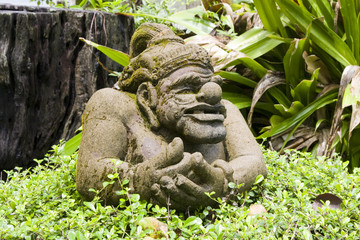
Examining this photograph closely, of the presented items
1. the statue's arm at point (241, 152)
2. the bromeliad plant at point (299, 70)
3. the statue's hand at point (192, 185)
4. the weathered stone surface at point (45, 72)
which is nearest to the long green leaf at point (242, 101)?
the bromeliad plant at point (299, 70)

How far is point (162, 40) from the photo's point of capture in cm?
255

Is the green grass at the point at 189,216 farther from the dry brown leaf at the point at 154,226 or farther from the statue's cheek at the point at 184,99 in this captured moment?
the statue's cheek at the point at 184,99

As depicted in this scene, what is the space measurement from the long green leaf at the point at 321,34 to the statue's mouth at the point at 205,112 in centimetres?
211

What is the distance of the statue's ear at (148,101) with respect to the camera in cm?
240

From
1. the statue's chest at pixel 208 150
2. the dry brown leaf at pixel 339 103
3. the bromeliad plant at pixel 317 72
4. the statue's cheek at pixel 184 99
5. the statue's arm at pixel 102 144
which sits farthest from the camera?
the bromeliad plant at pixel 317 72

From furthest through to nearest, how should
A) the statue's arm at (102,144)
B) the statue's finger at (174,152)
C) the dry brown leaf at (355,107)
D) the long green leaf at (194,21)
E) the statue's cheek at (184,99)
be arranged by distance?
the long green leaf at (194,21) < the dry brown leaf at (355,107) < the statue's cheek at (184,99) < the statue's arm at (102,144) < the statue's finger at (174,152)

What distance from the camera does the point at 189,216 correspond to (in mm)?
2117

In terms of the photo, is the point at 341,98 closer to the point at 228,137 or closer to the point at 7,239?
the point at 228,137

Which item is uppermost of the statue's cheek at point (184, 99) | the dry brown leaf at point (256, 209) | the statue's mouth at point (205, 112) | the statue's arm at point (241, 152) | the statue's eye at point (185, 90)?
the statue's eye at point (185, 90)

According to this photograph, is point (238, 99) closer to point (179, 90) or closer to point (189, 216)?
point (179, 90)

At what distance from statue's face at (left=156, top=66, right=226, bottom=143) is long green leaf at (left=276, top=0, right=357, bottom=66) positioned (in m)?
2.10

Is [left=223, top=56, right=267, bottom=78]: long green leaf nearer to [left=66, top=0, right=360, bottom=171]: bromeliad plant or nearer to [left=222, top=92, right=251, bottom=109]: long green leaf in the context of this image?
[left=66, top=0, right=360, bottom=171]: bromeliad plant

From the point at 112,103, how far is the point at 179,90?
369 millimetres

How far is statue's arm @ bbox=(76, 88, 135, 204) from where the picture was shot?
221 centimetres
